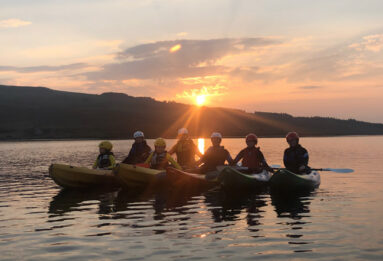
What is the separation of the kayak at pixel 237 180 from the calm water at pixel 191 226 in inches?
27.1

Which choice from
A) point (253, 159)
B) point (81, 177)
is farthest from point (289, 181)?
point (81, 177)

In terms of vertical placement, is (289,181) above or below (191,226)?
above

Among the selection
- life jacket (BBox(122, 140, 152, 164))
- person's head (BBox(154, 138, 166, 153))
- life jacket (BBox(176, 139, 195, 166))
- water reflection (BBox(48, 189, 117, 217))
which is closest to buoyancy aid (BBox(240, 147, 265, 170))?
life jacket (BBox(176, 139, 195, 166))

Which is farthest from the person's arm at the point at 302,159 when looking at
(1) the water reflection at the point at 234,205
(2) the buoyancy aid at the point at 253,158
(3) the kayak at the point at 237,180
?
(1) the water reflection at the point at 234,205

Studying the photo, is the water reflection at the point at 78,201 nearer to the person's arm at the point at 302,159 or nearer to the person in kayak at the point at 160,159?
the person in kayak at the point at 160,159

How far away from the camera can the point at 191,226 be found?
12211 mm

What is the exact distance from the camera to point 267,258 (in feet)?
29.9

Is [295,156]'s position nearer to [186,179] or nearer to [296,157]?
[296,157]

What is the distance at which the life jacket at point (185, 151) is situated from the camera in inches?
869

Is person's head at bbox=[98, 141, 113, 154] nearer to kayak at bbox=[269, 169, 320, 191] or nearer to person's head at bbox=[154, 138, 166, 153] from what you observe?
person's head at bbox=[154, 138, 166, 153]

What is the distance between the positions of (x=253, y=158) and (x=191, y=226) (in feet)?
28.0

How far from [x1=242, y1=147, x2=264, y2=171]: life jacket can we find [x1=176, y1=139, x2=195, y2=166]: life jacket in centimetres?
300

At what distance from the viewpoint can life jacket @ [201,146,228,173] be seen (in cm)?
2078

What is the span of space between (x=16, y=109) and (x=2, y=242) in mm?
196270
